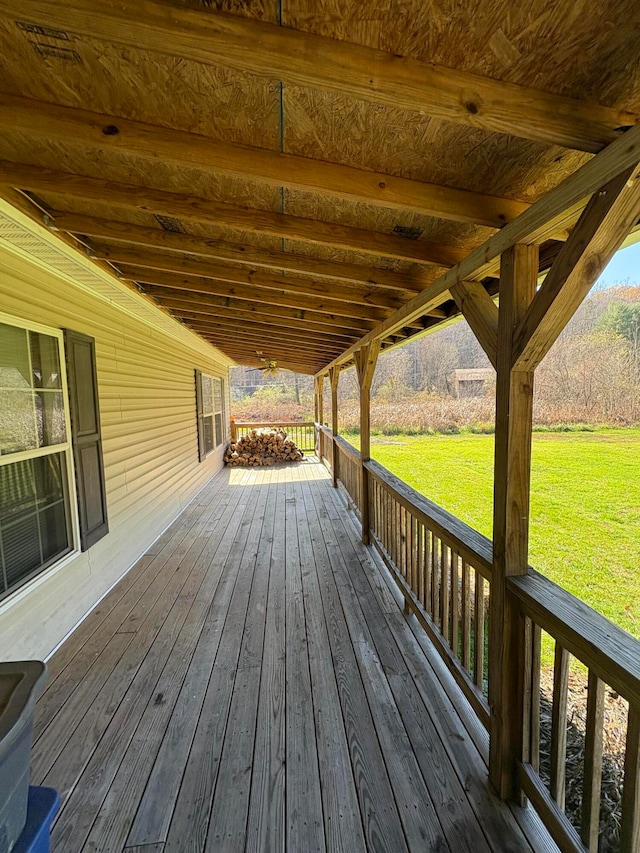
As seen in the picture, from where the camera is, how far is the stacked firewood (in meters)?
9.04

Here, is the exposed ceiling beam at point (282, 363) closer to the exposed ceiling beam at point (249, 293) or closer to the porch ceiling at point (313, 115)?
the exposed ceiling beam at point (249, 293)

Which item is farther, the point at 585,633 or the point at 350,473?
the point at 350,473

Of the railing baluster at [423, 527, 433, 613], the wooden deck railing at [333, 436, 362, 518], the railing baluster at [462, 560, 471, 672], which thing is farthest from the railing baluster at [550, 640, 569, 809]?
the wooden deck railing at [333, 436, 362, 518]

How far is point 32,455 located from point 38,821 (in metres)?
2.05

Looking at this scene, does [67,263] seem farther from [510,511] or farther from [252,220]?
[510,511]

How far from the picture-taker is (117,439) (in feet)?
11.5

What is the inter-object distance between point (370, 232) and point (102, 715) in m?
2.97

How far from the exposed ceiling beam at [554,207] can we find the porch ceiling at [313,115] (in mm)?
72

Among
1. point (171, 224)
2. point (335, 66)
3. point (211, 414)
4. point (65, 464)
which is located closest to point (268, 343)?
point (211, 414)

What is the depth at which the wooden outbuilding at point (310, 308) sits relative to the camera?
93cm

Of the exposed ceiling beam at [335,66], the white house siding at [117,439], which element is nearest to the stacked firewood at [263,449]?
the white house siding at [117,439]

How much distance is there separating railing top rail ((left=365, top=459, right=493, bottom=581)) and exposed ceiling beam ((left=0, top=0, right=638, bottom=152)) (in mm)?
1592

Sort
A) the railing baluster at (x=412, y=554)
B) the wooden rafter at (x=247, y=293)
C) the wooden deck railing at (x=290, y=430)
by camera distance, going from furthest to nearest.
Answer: the wooden deck railing at (x=290, y=430) → the wooden rafter at (x=247, y=293) → the railing baluster at (x=412, y=554)

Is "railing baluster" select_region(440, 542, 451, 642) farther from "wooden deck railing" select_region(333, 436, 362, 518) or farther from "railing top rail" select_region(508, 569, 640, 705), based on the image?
"wooden deck railing" select_region(333, 436, 362, 518)
